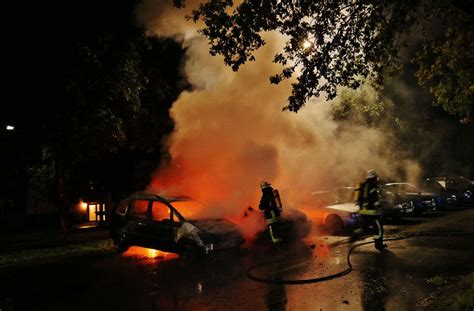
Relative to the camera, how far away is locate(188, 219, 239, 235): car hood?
983 centimetres

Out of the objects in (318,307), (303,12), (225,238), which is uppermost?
(303,12)

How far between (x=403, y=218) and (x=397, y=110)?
976cm

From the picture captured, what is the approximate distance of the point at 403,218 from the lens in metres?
16.5

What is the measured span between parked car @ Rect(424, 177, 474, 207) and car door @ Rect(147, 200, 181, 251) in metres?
13.7

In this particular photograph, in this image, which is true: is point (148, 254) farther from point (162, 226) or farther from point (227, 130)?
point (227, 130)

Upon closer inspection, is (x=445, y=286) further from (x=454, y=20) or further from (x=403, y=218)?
(x=403, y=218)

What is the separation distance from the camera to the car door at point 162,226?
9.97m

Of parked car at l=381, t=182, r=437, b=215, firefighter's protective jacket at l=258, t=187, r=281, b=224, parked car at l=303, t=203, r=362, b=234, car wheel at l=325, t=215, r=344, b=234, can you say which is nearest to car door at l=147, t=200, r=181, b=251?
firefighter's protective jacket at l=258, t=187, r=281, b=224

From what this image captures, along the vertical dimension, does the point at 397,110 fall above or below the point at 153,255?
above

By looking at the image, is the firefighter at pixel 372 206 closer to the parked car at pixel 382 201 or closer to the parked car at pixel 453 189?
the parked car at pixel 382 201

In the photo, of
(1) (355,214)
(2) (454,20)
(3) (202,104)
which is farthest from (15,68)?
(2) (454,20)

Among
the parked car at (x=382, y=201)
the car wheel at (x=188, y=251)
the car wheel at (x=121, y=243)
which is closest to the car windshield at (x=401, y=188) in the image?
the parked car at (x=382, y=201)

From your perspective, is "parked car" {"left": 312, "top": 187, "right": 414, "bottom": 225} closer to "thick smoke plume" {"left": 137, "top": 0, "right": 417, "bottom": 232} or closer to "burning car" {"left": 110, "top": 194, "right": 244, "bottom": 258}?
"thick smoke plume" {"left": 137, "top": 0, "right": 417, "bottom": 232}

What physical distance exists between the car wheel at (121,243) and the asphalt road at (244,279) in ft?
0.59
